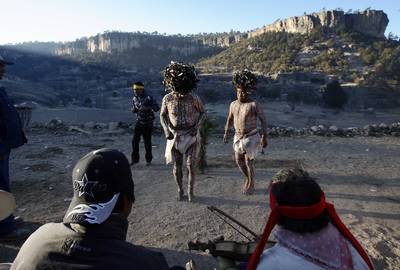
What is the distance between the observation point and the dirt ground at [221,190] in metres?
4.84

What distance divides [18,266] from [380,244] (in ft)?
12.6

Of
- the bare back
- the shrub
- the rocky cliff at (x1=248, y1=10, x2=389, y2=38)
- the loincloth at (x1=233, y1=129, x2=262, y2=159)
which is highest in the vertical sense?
the rocky cliff at (x1=248, y1=10, x2=389, y2=38)

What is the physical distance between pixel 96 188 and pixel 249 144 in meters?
4.48

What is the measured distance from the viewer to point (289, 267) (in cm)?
189

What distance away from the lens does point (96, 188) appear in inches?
72.4

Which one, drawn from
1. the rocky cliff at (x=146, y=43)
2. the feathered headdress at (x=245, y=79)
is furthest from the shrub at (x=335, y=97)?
the rocky cliff at (x=146, y=43)

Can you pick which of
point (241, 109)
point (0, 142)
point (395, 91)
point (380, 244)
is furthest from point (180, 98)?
point (395, 91)

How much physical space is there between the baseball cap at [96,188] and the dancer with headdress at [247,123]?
172 inches

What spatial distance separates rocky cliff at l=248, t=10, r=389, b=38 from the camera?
91.7m

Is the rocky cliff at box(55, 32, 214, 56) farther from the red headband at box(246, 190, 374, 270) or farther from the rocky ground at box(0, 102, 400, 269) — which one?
the red headband at box(246, 190, 374, 270)

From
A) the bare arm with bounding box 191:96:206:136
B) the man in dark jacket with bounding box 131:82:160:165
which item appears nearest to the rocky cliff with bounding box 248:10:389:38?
the man in dark jacket with bounding box 131:82:160:165

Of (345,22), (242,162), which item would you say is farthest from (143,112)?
(345,22)

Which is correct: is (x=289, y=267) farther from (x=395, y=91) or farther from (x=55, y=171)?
(x=395, y=91)

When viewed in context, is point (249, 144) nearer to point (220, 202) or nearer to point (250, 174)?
point (250, 174)
